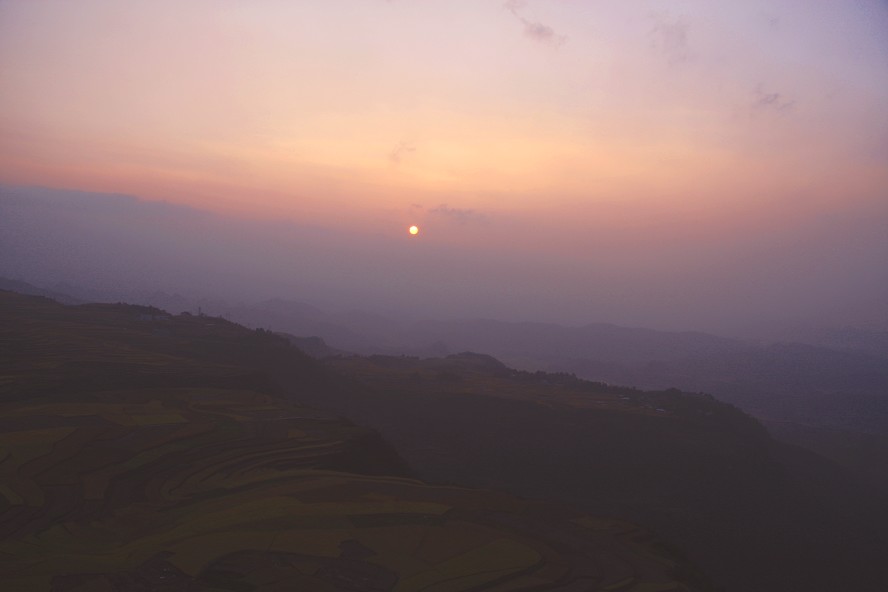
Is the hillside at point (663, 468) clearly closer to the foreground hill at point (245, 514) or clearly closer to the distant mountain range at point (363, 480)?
the distant mountain range at point (363, 480)

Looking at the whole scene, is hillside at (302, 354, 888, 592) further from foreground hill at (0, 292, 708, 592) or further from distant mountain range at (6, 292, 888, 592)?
foreground hill at (0, 292, 708, 592)

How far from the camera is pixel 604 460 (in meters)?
35.1

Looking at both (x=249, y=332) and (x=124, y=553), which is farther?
(x=249, y=332)

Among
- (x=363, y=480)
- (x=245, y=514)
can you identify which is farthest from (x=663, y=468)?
(x=245, y=514)

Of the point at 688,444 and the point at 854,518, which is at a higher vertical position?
the point at 688,444

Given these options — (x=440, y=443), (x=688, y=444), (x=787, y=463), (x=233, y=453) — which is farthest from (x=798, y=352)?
(x=233, y=453)

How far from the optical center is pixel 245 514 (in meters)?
13.2

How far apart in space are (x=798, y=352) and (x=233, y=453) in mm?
157953

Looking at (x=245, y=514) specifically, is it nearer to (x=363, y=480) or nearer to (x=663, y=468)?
(x=363, y=480)

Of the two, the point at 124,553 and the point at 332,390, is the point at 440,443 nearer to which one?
the point at 332,390

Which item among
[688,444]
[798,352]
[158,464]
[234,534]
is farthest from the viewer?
[798,352]

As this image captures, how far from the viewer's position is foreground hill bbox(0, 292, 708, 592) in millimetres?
10859

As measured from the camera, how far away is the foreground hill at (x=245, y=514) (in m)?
10.9

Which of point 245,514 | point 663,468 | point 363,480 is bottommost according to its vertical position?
point 663,468
